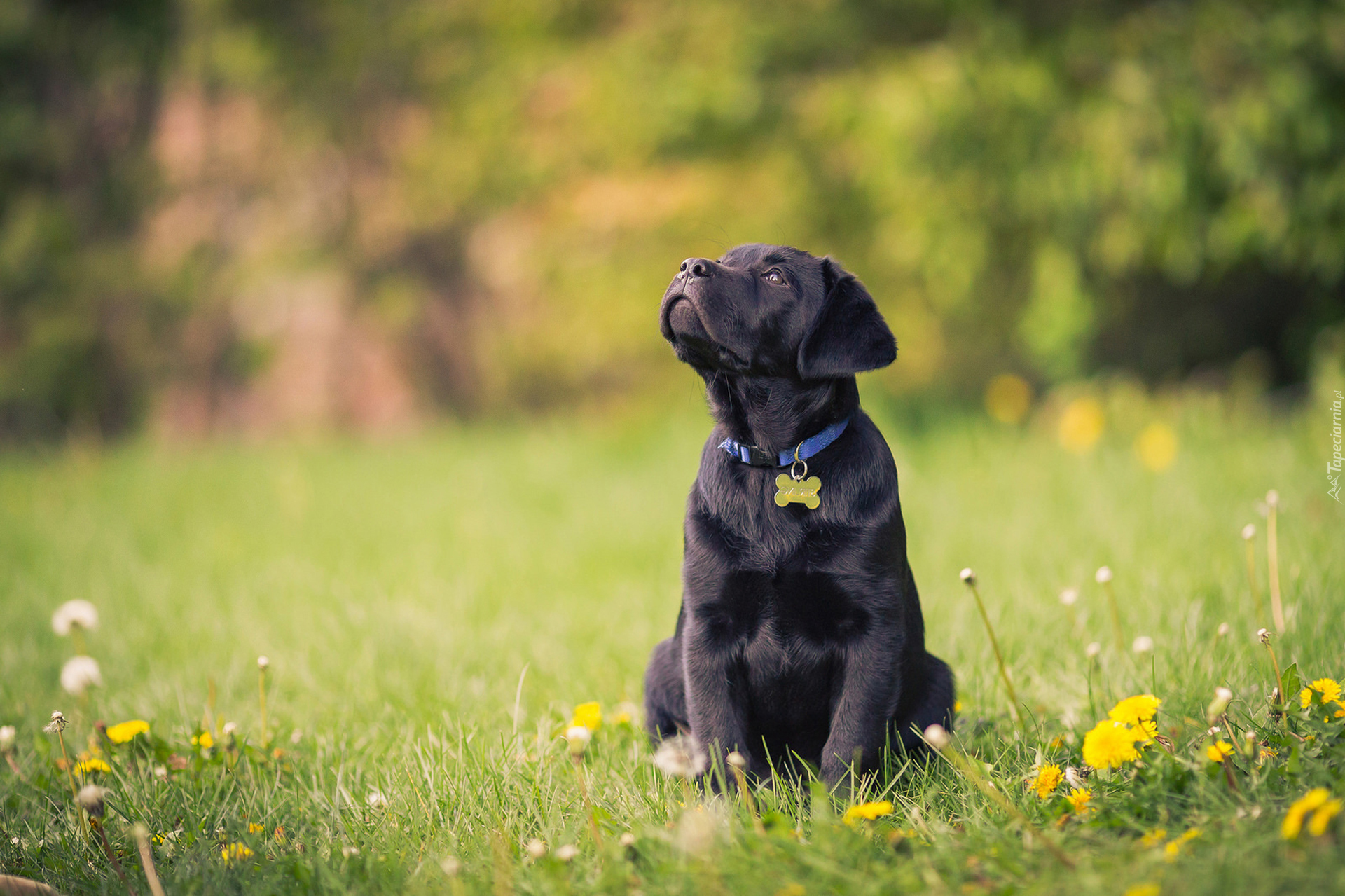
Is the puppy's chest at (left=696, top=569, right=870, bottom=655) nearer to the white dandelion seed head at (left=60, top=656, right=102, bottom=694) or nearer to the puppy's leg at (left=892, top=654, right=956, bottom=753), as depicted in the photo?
the puppy's leg at (left=892, top=654, right=956, bottom=753)

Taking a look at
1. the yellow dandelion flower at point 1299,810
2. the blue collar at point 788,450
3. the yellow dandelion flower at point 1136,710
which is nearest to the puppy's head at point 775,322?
the blue collar at point 788,450

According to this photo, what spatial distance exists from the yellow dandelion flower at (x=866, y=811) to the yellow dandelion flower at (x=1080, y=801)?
0.34 meters

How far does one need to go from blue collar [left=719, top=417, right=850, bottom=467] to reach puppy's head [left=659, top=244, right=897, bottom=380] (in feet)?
0.40

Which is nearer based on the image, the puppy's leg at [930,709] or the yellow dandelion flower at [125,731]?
the puppy's leg at [930,709]

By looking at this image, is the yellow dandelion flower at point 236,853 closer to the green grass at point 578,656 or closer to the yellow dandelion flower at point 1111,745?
the green grass at point 578,656

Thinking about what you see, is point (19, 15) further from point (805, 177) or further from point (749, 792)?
point (749, 792)

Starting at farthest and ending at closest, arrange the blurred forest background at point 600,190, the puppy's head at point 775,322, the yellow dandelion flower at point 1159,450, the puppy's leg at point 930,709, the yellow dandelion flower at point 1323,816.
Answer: the blurred forest background at point 600,190, the yellow dandelion flower at point 1159,450, the puppy's leg at point 930,709, the puppy's head at point 775,322, the yellow dandelion flower at point 1323,816

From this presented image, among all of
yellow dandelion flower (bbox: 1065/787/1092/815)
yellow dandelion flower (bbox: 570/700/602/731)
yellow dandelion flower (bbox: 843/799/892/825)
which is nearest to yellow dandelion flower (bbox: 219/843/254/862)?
yellow dandelion flower (bbox: 570/700/602/731)

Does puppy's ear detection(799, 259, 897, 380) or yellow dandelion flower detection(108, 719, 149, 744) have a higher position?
puppy's ear detection(799, 259, 897, 380)

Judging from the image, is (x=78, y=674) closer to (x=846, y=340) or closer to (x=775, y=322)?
(x=775, y=322)

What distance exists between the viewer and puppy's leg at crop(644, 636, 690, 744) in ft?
6.98

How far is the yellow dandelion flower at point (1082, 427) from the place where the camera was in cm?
508

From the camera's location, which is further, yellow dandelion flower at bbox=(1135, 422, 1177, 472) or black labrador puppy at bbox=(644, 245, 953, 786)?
yellow dandelion flower at bbox=(1135, 422, 1177, 472)

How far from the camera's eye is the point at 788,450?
1950 millimetres
